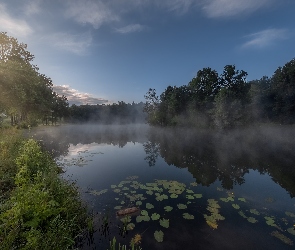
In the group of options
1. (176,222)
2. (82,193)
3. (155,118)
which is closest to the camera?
(176,222)

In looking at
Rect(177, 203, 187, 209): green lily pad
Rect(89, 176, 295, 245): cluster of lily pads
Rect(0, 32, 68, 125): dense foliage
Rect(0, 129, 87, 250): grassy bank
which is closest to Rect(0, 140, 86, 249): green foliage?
Rect(0, 129, 87, 250): grassy bank

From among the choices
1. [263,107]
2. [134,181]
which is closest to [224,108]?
[263,107]

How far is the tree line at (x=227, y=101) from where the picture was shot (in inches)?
2375

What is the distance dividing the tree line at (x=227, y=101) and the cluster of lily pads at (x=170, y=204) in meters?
52.7

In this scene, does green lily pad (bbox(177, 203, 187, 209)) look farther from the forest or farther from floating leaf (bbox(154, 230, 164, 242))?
the forest

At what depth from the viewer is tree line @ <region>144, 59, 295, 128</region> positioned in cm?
6031

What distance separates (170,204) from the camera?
1073cm

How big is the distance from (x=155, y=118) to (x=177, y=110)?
546 inches

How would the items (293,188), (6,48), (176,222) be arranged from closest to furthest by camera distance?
(176,222) → (293,188) → (6,48)

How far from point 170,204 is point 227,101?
195 feet

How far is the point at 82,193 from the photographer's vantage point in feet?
39.6

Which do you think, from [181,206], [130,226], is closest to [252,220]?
[181,206]

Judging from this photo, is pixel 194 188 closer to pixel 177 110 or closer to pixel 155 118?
pixel 177 110

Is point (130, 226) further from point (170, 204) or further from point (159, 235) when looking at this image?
point (170, 204)
